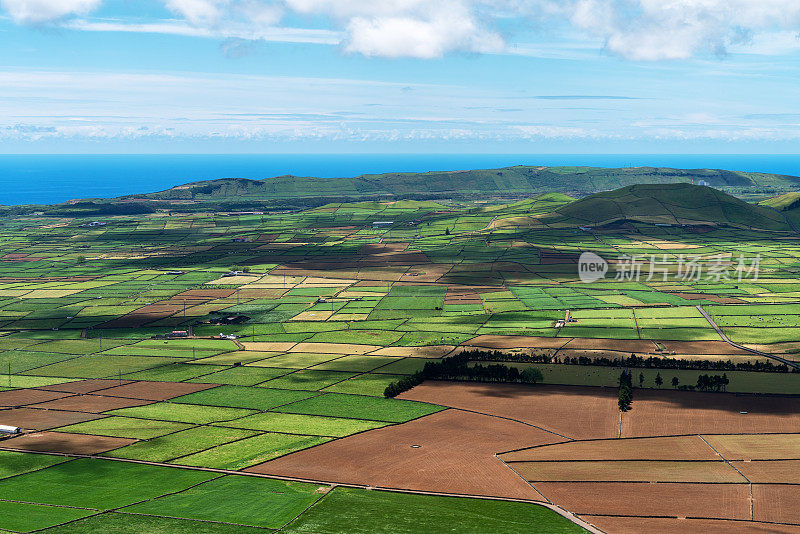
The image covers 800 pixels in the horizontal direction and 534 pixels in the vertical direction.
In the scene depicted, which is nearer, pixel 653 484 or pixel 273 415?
pixel 653 484

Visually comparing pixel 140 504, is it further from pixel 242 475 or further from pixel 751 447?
pixel 751 447

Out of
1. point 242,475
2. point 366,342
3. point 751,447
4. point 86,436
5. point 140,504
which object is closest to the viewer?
point 140,504

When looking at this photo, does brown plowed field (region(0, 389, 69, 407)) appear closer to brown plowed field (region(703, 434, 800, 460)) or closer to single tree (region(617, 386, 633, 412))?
single tree (region(617, 386, 633, 412))

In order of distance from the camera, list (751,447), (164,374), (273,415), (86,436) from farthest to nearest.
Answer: (164,374) < (273,415) < (86,436) < (751,447)

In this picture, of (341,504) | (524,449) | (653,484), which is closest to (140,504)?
(341,504)

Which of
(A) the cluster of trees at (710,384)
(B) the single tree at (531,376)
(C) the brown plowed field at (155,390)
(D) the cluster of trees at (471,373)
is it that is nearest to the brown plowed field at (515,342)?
(D) the cluster of trees at (471,373)

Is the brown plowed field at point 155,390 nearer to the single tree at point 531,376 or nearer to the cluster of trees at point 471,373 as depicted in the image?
the cluster of trees at point 471,373
